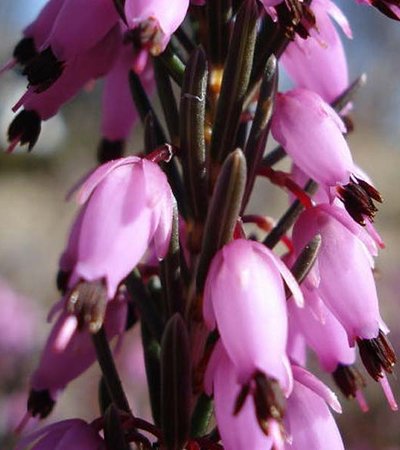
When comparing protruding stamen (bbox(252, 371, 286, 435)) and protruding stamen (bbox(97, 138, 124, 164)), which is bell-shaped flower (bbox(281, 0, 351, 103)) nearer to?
protruding stamen (bbox(97, 138, 124, 164))

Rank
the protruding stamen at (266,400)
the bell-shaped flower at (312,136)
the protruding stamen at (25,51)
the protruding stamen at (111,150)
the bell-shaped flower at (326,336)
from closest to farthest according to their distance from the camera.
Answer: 1. the protruding stamen at (266,400)
2. the bell-shaped flower at (312,136)
3. the bell-shaped flower at (326,336)
4. the protruding stamen at (25,51)
5. the protruding stamen at (111,150)

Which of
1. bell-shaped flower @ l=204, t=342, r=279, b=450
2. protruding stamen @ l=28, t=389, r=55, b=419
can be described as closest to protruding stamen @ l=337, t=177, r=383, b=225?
bell-shaped flower @ l=204, t=342, r=279, b=450

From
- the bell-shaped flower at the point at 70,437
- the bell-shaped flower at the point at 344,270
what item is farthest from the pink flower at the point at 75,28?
the bell-shaped flower at the point at 70,437

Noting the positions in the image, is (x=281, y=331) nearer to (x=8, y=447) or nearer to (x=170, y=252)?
(x=170, y=252)

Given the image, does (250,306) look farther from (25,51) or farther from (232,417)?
(25,51)

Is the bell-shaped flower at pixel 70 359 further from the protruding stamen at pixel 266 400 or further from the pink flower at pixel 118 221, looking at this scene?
the protruding stamen at pixel 266 400

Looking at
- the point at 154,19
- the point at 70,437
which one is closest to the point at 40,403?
the point at 70,437
